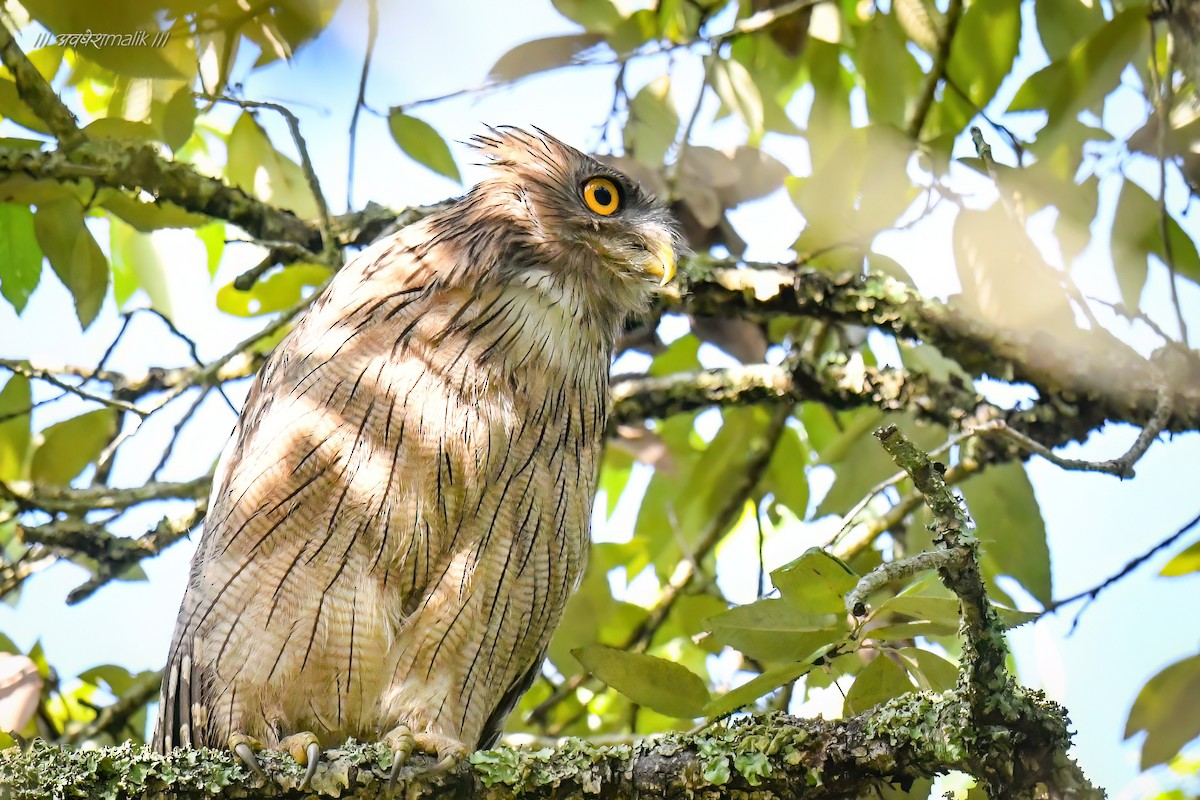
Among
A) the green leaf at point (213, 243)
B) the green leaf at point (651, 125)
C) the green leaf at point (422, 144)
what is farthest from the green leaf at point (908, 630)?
the green leaf at point (213, 243)

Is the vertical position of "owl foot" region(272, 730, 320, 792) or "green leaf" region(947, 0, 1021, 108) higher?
"green leaf" region(947, 0, 1021, 108)

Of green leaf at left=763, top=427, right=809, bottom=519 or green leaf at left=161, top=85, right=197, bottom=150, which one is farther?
green leaf at left=763, top=427, right=809, bottom=519

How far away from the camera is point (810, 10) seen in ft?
12.3

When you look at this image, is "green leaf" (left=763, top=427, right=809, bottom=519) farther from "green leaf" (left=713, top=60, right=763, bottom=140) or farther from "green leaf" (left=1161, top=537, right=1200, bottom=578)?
"green leaf" (left=1161, top=537, right=1200, bottom=578)

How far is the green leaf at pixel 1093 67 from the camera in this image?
3.03 m

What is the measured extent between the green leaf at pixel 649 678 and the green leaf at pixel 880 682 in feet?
1.02

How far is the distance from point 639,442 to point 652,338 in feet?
1.23

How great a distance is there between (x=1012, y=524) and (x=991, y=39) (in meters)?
1.48

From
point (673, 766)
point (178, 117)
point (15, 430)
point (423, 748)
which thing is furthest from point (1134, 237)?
point (15, 430)

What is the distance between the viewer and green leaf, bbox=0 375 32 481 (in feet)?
11.5

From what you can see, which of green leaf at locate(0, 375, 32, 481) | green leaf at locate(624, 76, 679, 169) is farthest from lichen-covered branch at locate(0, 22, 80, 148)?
green leaf at locate(624, 76, 679, 169)

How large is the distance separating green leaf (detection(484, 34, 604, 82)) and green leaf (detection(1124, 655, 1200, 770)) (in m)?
2.37

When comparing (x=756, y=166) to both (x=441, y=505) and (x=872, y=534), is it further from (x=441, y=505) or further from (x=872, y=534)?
(x=441, y=505)

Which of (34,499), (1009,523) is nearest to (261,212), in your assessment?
(34,499)
